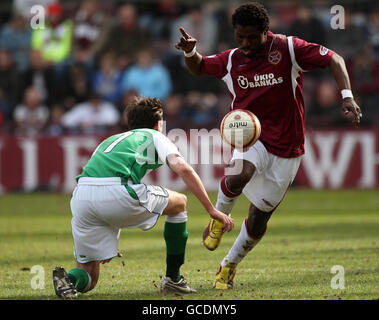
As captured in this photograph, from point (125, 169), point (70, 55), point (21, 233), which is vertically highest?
point (70, 55)

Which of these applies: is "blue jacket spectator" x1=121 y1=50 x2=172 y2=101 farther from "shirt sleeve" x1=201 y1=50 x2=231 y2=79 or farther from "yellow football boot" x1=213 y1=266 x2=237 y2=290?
"yellow football boot" x1=213 y1=266 x2=237 y2=290

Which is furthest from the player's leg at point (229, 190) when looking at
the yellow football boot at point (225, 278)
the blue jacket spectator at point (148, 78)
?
the blue jacket spectator at point (148, 78)

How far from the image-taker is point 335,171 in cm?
1605

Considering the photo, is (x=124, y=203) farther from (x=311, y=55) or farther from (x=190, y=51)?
(x=311, y=55)

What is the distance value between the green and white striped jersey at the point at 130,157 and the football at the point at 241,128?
1.96 ft

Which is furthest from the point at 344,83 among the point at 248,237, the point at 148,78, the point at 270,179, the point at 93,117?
the point at 93,117

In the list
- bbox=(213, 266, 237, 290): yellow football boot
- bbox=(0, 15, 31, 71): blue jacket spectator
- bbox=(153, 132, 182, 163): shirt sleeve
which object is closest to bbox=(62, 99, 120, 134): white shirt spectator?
bbox=(0, 15, 31, 71): blue jacket spectator

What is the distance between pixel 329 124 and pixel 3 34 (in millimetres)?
8012

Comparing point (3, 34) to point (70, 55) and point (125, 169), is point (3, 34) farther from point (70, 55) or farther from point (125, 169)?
point (125, 169)

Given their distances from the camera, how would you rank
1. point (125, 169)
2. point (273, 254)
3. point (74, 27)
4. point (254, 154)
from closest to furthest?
point (125, 169) → point (254, 154) → point (273, 254) → point (74, 27)

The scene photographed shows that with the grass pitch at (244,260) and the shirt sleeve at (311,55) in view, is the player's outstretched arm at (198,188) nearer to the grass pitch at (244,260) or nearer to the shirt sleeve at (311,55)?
the grass pitch at (244,260)

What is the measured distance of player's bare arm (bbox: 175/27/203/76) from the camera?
678 centimetres

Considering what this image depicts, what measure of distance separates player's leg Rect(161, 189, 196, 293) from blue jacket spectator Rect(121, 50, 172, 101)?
10643 millimetres

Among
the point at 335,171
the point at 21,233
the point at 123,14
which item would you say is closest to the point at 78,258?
the point at 21,233
